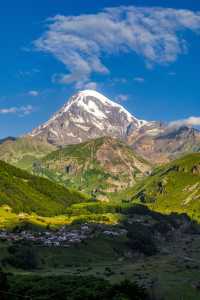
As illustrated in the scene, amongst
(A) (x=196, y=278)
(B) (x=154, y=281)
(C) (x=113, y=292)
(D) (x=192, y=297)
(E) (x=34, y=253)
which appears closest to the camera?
(C) (x=113, y=292)

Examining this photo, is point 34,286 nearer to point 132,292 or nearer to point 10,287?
point 10,287

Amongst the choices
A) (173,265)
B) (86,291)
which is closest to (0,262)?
(173,265)

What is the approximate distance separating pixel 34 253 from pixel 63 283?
309ft

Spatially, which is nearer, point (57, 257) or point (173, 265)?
point (173, 265)

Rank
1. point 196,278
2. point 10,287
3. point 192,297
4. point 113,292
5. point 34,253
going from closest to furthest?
1. point 113,292
2. point 10,287
3. point 192,297
4. point 196,278
5. point 34,253

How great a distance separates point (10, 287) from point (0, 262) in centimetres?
7321

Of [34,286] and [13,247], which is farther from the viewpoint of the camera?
A: [13,247]

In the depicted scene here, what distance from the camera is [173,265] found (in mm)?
167125

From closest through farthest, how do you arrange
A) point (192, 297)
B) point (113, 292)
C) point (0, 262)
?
point (113, 292)
point (192, 297)
point (0, 262)

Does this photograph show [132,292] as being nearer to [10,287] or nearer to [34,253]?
[10,287]

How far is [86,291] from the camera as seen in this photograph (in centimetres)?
8462

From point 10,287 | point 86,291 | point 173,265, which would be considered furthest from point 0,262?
point 86,291

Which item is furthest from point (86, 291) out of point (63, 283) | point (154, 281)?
point (154, 281)

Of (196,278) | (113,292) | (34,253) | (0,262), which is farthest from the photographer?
(34,253)
